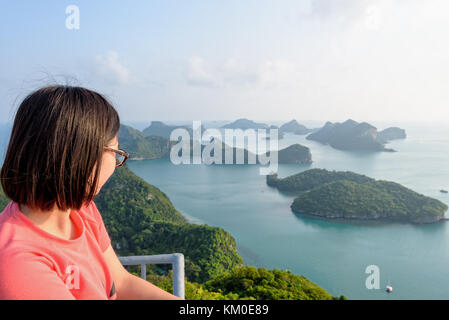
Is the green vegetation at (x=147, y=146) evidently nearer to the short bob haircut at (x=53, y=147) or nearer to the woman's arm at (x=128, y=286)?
the woman's arm at (x=128, y=286)

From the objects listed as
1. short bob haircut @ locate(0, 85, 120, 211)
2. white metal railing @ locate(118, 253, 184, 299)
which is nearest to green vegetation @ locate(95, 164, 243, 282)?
white metal railing @ locate(118, 253, 184, 299)

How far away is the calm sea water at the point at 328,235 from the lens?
1588cm

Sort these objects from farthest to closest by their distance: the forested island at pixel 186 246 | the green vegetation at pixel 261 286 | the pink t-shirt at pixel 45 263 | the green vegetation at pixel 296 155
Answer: the green vegetation at pixel 296 155, the forested island at pixel 186 246, the green vegetation at pixel 261 286, the pink t-shirt at pixel 45 263

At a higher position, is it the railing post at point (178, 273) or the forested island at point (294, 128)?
the forested island at point (294, 128)

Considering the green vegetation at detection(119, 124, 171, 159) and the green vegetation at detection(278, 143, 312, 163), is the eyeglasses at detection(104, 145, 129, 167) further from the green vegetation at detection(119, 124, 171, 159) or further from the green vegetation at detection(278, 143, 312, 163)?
the green vegetation at detection(119, 124, 171, 159)

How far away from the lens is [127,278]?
757mm

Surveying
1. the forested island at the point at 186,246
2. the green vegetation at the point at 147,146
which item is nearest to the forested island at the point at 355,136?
the green vegetation at the point at 147,146

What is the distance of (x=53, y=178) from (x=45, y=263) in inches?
4.7

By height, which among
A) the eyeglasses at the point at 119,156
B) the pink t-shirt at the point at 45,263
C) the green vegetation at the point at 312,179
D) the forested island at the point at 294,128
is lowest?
the green vegetation at the point at 312,179

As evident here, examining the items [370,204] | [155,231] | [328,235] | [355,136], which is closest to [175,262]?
[155,231]

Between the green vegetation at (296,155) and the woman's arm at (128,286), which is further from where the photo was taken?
the green vegetation at (296,155)

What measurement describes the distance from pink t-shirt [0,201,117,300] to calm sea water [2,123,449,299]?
15423mm

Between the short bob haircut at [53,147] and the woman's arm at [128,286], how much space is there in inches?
10.7
